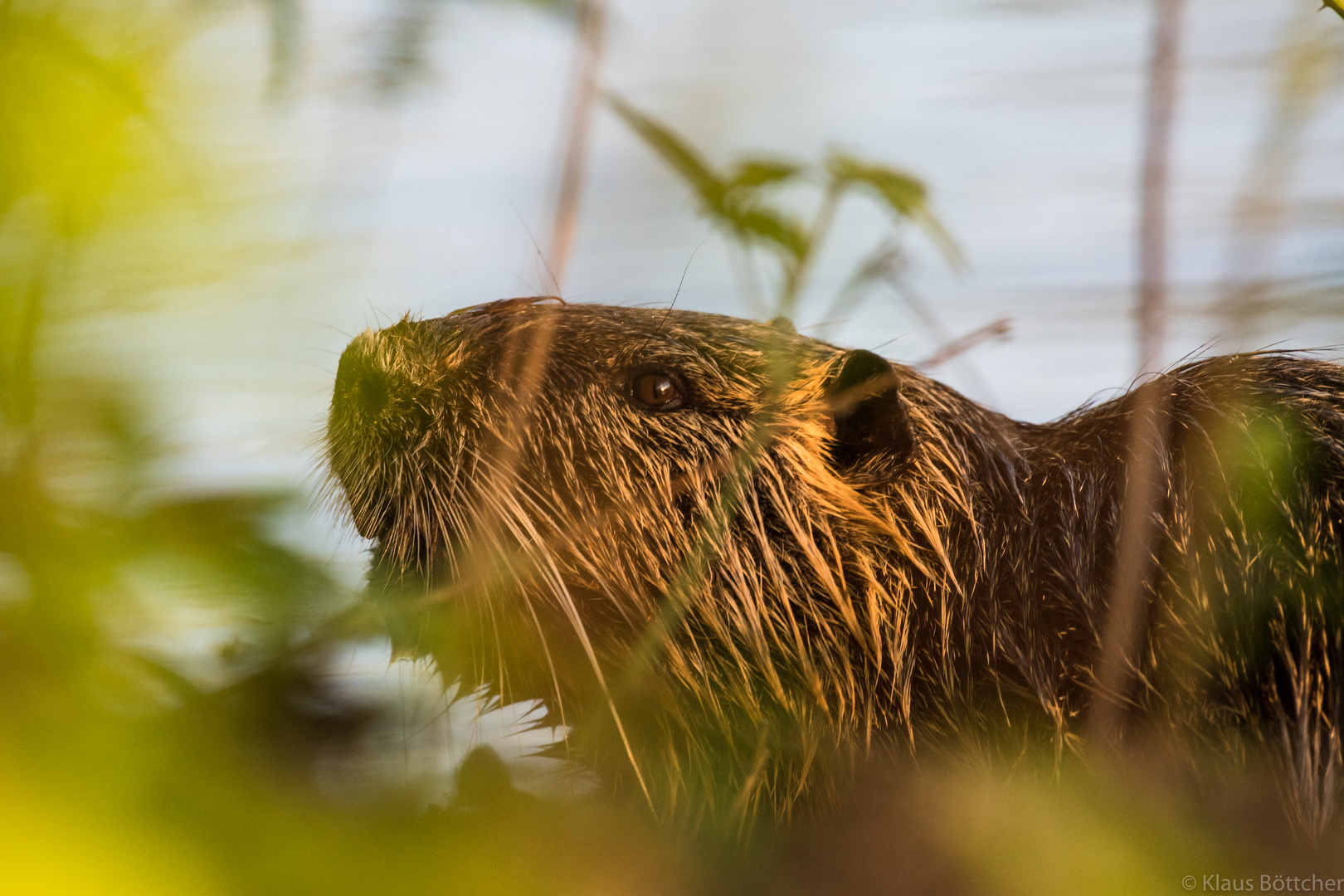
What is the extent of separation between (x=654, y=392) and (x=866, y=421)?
388 mm

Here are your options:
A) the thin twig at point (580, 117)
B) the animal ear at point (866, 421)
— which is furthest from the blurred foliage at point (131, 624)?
the animal ear at point (866, 421)

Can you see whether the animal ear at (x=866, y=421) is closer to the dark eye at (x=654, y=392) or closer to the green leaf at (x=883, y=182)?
the dark eye at (x=654, y=392)

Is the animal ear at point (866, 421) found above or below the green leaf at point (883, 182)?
below

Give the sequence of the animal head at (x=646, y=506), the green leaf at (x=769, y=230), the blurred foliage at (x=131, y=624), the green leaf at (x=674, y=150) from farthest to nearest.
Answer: the animal head at (x=646, y=506) < the green leaf at (x=769, y=230) < the green leaf at (x=674, y=150) < the blurred foliage at (x=131, y=624)

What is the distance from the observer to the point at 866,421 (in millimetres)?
1781

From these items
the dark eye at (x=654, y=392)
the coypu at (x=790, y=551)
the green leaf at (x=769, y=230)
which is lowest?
the coypu at (x=790, y=551)

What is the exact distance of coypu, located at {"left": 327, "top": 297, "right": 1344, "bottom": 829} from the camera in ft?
4.92

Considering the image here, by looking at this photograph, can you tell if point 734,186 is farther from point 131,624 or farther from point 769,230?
point 131,624

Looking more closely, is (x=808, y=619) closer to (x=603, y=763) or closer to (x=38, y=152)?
(x=603, y=763)

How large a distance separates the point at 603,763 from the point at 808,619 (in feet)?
1.34

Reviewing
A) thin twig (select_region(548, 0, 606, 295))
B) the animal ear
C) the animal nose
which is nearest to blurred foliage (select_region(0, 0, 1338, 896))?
thin twig (select_region(548, 0, 606, 295))

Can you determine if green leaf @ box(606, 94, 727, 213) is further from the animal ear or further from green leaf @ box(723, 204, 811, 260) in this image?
the animal ear

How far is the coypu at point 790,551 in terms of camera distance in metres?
1.50

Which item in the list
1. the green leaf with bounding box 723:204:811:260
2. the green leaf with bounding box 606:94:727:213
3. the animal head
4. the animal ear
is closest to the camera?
the green leaf with bounding box 606:94:727:213
